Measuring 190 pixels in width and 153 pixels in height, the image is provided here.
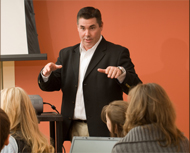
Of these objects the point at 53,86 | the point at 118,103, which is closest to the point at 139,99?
the point at 118,103

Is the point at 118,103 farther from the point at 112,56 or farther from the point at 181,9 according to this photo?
the point at 181,9

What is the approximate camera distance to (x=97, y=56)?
2227mm

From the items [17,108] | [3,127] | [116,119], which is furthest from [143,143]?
[17,108]

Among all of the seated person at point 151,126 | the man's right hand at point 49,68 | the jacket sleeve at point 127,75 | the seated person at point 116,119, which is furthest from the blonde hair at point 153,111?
the man's right hand at point 49,68

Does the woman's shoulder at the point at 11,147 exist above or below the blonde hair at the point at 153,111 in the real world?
below

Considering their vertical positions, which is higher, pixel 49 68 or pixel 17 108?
pixel 49 68

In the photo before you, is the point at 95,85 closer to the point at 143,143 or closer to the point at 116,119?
the point at 116,119

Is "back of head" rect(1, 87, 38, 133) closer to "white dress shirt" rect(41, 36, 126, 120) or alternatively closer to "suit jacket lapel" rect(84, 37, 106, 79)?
"white dress shirt" rect(41, 36, 126, 120)

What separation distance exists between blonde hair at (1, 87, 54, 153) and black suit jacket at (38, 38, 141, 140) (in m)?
0.46

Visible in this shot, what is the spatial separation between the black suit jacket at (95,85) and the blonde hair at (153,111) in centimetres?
62

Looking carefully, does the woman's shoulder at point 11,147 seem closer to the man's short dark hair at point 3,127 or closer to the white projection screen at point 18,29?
the man's short dark hair at point 3,127

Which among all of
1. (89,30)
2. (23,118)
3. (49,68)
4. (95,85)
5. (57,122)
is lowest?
(57,122)

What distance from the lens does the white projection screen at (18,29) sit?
2.98m

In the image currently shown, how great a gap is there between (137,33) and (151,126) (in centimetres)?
203
